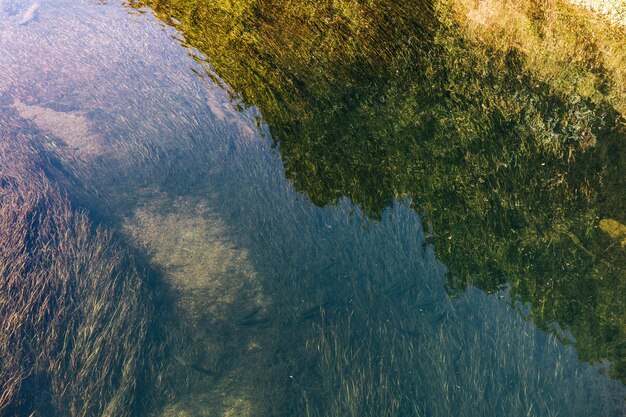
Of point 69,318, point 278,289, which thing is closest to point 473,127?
point 278,289

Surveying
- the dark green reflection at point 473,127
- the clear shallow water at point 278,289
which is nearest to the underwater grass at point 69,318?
the clear shallow water at point 278,289

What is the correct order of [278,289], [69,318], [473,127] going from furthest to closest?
[473,127]
[278,289]
[69,318]

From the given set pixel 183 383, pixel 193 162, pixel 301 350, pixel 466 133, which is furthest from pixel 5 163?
pixel 466 133

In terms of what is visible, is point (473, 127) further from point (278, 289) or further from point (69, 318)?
point (69, 318)

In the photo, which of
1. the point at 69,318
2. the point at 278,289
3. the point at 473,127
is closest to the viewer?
the point at 69,318

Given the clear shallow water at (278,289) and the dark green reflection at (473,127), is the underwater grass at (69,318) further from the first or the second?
the dark green reflection at (473,127)
